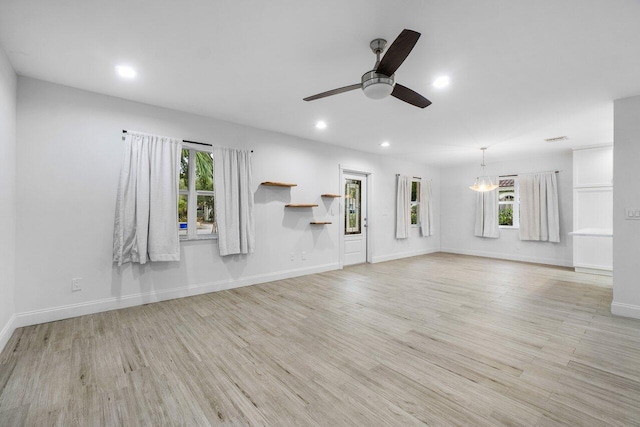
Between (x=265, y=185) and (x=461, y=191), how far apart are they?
6.18 metres

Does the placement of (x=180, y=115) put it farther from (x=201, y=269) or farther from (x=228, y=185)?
(x=201, y=269)

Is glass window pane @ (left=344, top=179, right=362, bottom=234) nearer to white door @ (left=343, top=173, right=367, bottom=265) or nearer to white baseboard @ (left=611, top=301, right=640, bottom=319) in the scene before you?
white door @ (left=343, top=173, right=367, bottom=265)

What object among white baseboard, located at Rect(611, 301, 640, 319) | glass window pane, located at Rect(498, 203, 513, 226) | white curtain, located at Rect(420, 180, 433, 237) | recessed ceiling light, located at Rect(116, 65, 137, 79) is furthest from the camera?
white curtain, located at Rect(420, 180, 433, 237)

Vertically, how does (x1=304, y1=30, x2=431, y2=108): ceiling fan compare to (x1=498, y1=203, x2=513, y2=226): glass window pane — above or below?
above

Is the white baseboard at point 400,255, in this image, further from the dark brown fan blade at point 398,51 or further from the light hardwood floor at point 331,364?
the dark brown fan blade at point 398,51

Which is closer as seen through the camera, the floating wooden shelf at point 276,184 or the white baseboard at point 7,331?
the white baseboard at point 7,331

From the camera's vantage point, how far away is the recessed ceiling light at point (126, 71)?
2820 millimetres

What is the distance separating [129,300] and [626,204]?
625 cm

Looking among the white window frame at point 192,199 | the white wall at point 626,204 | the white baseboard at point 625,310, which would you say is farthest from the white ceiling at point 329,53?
the white baseboard at point 625,310

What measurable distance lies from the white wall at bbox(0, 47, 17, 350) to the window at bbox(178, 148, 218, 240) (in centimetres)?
165

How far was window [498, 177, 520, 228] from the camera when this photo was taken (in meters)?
7.36

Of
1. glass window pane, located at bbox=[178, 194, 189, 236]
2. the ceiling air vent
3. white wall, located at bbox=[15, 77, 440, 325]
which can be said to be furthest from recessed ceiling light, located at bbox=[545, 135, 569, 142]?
glass window pane, located at bbox=[178, 194, 189, 236]

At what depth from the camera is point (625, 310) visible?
3.35 meters

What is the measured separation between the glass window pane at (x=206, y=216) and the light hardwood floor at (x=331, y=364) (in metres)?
1.03
